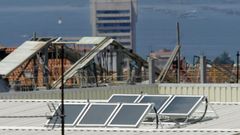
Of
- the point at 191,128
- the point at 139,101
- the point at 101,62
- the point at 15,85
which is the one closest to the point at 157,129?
the point at 191,128

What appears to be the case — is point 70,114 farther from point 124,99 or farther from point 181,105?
point 124,99

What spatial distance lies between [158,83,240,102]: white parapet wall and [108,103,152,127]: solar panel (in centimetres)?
1428

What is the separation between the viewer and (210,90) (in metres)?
39.8

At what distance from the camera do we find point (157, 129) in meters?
24.2

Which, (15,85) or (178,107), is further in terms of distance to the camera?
(15,85)

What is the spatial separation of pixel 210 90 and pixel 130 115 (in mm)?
15248

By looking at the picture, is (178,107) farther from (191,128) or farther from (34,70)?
(34,70)

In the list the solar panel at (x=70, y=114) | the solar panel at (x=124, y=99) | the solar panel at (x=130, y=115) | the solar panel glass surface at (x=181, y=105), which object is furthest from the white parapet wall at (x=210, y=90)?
the solar panel at (x=130, y=115)

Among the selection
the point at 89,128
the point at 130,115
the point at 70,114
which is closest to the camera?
the point at 89,128

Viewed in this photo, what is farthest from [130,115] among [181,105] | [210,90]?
[210,90]

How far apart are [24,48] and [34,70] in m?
1.19

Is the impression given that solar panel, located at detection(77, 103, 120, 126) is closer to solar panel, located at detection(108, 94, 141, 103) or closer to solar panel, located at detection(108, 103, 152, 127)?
solar panel, located at detection(108, 103, 152, 127)

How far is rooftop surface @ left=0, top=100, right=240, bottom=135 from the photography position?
23859 millimetres

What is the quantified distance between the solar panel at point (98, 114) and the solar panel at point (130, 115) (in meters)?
0.16
